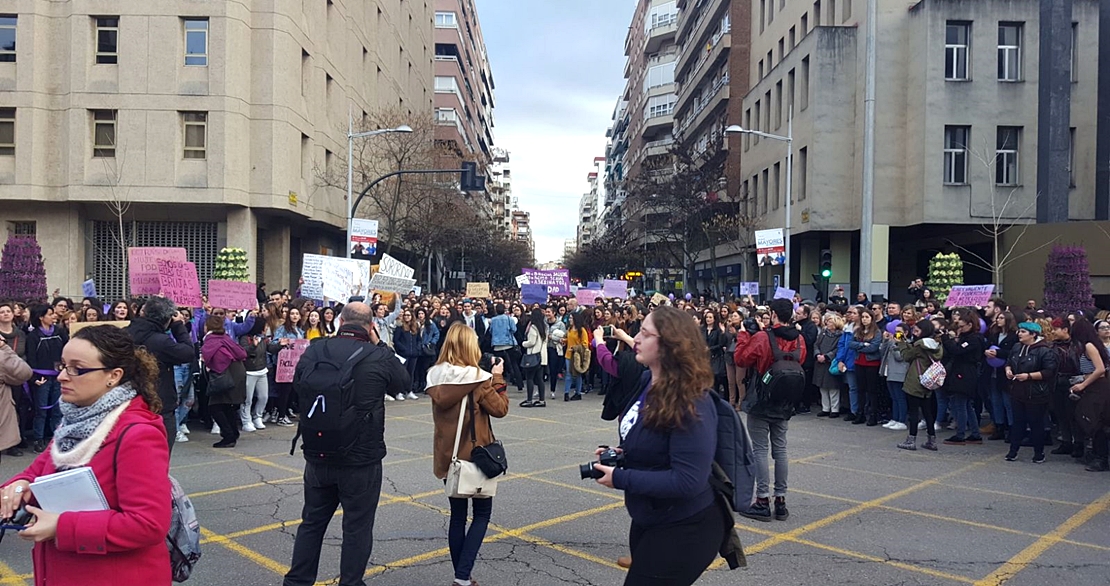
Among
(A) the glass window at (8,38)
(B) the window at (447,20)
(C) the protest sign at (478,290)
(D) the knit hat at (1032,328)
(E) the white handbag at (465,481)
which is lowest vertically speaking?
(E) the white handbag at (465,481)

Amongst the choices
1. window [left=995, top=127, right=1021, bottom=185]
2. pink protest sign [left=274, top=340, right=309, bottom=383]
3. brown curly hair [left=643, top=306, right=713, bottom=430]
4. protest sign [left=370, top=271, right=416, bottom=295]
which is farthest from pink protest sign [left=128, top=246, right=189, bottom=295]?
window [left=995, top=127, right=1021, bottom=185]

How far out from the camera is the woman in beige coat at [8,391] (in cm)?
782

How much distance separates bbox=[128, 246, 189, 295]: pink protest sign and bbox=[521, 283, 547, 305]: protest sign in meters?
9.19

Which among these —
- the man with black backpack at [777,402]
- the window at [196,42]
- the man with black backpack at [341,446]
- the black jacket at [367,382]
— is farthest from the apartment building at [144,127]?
the man with black backpack at [341,446]

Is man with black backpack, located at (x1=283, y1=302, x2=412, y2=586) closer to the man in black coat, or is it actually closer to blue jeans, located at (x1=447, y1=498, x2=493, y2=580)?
blue jeans, located at (x1=447, y1=498, x2=493, y2=580)

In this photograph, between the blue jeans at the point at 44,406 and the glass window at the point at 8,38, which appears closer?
the blue jeans at the point at 44,406

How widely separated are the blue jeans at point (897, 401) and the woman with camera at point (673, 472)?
1020cm

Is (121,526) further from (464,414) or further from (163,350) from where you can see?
(163,350)

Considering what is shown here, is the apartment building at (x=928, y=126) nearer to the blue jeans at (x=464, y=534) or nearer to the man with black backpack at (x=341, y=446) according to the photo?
the blue jeans at (x=464, y=534)

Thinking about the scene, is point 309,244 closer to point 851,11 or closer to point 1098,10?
point 851,11

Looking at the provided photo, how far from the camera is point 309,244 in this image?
38.2m

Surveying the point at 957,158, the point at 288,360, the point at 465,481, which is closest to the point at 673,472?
the point at 465,481

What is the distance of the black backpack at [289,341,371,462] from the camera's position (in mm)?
4699

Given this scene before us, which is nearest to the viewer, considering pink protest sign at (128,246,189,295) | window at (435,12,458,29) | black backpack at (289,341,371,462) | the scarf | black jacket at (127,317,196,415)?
the scarf
